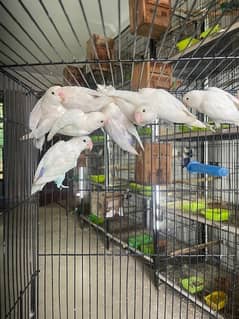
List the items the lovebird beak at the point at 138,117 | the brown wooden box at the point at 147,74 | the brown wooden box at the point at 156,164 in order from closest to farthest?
1. the lovebird beak at the point at 138,117
2. the brown wooden box at the point at 147,74
3. the brown wooden box at the point at 156,164

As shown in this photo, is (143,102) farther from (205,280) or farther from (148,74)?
(205,280)

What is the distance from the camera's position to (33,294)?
1.00m

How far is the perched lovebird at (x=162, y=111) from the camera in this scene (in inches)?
17.3

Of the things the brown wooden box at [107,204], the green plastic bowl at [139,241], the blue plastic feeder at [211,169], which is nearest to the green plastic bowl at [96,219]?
the brown wooden box at [107,204]

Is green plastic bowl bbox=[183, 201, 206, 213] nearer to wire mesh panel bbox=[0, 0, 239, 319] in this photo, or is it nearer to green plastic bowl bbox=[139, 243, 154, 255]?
wire mesh panel bbox=[0, 0, 239, 319]

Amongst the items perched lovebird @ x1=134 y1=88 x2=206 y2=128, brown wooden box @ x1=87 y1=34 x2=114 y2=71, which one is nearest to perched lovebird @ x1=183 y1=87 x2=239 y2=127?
perched lovebird @ x1=134 y1=88 x2=206 y2=128

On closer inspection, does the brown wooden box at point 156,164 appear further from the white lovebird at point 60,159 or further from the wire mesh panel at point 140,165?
the white lovebird at point 60,159

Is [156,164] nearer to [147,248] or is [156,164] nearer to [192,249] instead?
[192,249]

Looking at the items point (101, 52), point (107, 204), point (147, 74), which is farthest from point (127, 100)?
point (107, 204)

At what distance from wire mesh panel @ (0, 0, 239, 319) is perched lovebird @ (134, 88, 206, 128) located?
0.04 m

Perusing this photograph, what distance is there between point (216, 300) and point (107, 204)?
3.50 feet

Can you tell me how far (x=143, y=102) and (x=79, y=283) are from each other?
1.53m

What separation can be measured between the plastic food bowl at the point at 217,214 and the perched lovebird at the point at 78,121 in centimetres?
111

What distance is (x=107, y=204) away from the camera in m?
2.13
